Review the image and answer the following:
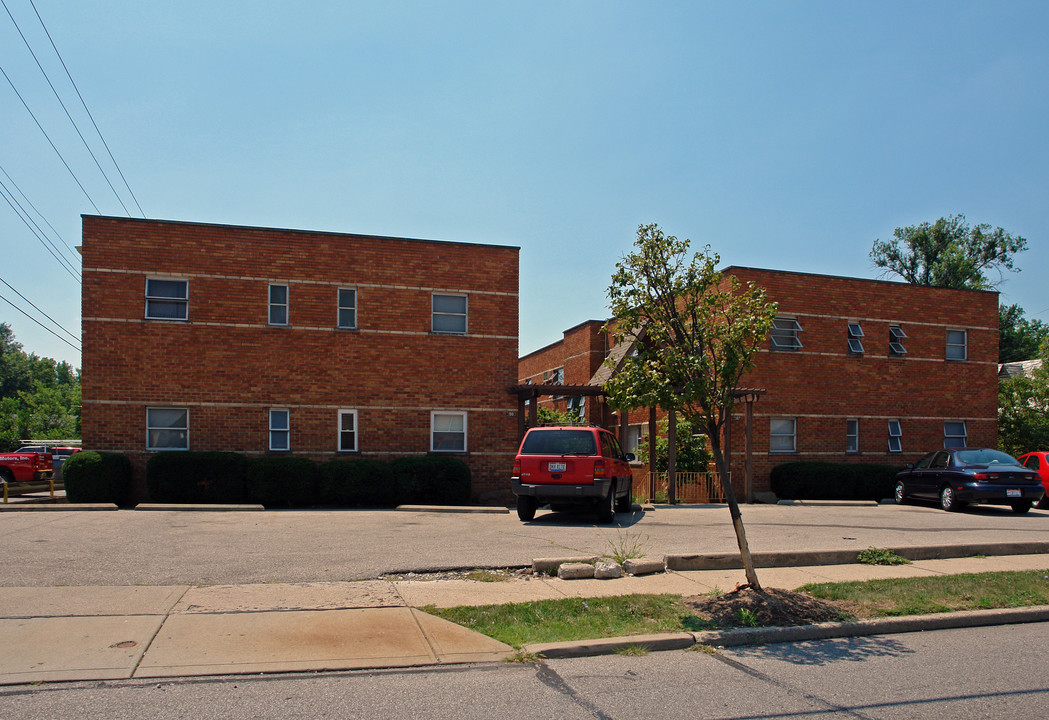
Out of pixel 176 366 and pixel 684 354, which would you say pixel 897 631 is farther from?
pixel 176 366

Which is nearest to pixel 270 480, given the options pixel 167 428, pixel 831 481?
pixel 167 428

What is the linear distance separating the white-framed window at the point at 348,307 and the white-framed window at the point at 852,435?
15.3m

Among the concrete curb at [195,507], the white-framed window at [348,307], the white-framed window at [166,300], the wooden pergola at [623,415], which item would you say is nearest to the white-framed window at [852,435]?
the wooden pergola at [623,415]

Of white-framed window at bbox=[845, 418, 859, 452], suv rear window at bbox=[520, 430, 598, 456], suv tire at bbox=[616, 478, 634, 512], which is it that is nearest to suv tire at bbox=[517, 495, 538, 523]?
suv rear window at bbox=[520, 430, 598, 456]

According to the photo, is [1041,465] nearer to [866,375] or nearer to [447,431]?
[866,375]

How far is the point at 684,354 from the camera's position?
27.5 feet

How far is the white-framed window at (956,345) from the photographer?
86.9ft

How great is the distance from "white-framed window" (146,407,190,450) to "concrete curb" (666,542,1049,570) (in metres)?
14.0

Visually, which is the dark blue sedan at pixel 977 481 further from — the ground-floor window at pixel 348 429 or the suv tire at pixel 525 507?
the ground-floor window at pixel 348 429

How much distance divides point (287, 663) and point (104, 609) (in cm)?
244

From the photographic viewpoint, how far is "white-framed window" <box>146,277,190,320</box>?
64.7 feet


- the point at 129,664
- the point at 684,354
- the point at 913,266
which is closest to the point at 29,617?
the point at 129,664

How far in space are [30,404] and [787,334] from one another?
53943mm

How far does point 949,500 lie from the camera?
63.2ft
